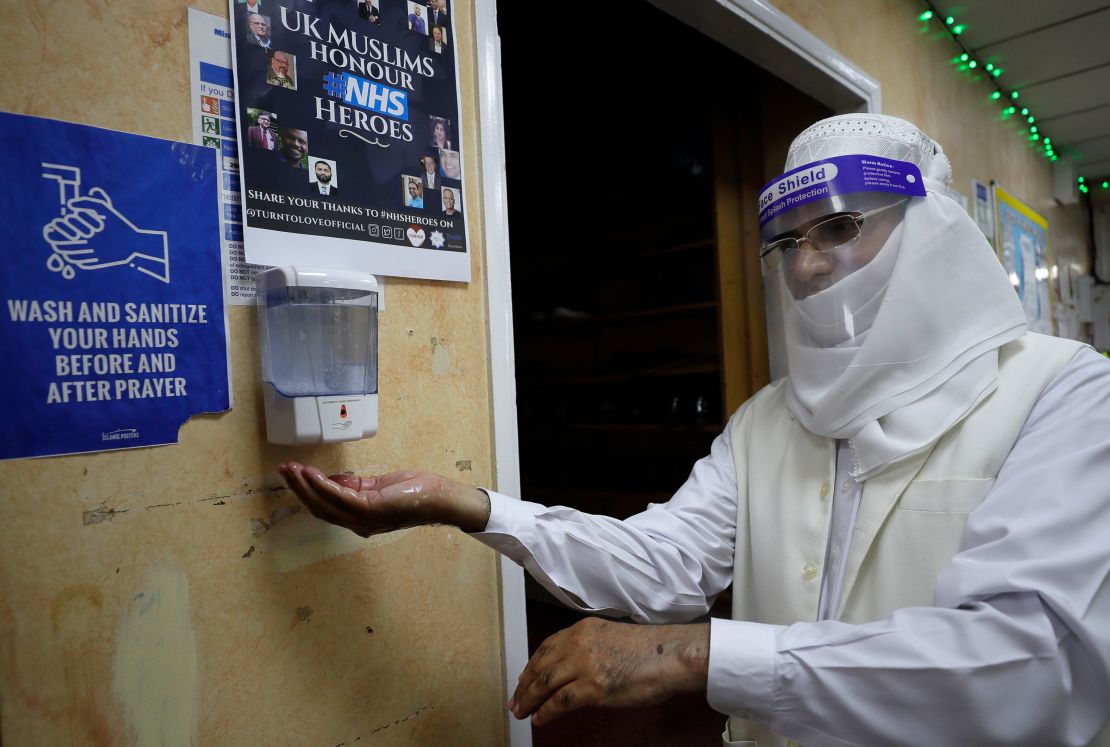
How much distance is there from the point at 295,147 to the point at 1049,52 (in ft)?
13.4

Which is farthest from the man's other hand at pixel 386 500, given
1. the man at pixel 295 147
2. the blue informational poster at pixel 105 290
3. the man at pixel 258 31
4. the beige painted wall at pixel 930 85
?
the beige painted wall at pixel 930 85

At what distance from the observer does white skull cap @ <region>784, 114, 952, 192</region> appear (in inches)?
44.2

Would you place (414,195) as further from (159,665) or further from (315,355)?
(159,665)

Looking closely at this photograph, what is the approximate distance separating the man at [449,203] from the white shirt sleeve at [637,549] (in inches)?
16.6

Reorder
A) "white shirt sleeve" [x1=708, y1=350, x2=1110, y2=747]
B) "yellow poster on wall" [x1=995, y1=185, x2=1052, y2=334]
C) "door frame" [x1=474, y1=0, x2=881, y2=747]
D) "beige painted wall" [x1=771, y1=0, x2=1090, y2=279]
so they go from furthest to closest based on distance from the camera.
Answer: "yellow poster on wall" [x1=995, y1=185, x2=1052, y2=334]
"beige painted wall" [x1=771, y1=0, x2=1090, y2=279]
"door frame" [x1=474, y1=0, x2=881, y2=747]
"white shirt sleeve" [x1=708, y1=350, x2=1110, y2=747]

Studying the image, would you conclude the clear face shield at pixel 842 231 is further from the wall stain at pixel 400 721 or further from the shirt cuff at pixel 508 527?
the wall stain at pixel 400 721

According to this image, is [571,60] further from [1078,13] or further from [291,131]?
[291,131]

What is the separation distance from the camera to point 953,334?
102 cm

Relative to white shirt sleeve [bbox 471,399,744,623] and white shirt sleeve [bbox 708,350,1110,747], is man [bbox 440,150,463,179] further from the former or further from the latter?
white shirt sleeve [bbox 708,350,1110,747]

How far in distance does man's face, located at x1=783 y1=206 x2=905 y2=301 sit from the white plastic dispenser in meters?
0.73

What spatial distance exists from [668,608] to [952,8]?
314cm

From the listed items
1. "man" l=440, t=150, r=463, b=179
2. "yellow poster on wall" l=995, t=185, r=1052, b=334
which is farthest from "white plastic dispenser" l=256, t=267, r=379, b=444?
"yellow poster on wall" l=995, t=185, r=1052, b=334

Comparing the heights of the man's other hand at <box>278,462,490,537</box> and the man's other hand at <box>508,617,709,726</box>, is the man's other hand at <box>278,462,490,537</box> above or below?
above

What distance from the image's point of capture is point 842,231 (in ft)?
3.67
